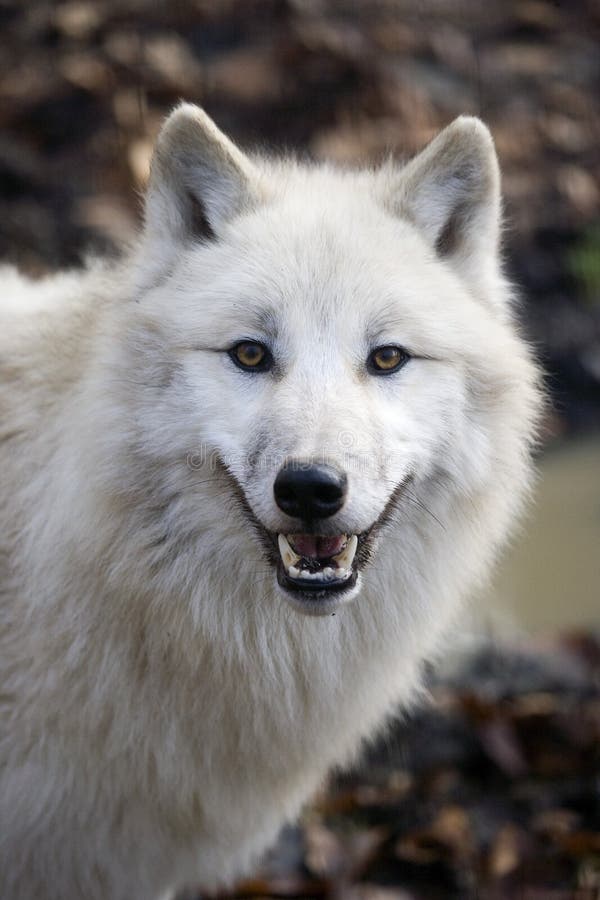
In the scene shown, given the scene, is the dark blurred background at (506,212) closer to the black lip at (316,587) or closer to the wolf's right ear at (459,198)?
the wolf's right ear at (459,198)

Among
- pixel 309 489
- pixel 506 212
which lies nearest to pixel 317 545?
pixel 309 489

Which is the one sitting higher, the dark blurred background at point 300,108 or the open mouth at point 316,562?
the dark blurred background at point 300,108

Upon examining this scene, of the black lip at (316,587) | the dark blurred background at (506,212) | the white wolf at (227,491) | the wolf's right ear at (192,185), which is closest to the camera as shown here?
the black lip at (316,587)

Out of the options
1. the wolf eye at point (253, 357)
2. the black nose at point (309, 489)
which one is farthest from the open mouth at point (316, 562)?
the wolf eye at point (253, 357)

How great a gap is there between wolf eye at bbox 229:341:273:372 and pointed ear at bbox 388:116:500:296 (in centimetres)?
71

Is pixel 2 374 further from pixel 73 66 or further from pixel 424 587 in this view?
pixel 73 66

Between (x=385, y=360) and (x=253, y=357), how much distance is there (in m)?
0.38

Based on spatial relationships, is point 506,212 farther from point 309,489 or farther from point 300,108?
point 309,489

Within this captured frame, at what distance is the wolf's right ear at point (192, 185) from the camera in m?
3.15

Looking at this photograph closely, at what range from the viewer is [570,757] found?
4.92 m

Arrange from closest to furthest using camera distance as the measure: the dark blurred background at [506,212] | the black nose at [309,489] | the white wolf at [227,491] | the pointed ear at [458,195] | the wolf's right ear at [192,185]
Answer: the black nose at [309,489] < the white wolf at [227,491] < the wolf's right ear at [192,185] < the pointed ear at [458,195] < the dark blurred background at [506,212]

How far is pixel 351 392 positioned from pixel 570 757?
277cm

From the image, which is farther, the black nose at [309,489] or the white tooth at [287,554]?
the white tooth at [287,554]

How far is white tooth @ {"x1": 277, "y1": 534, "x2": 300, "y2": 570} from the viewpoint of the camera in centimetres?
288
